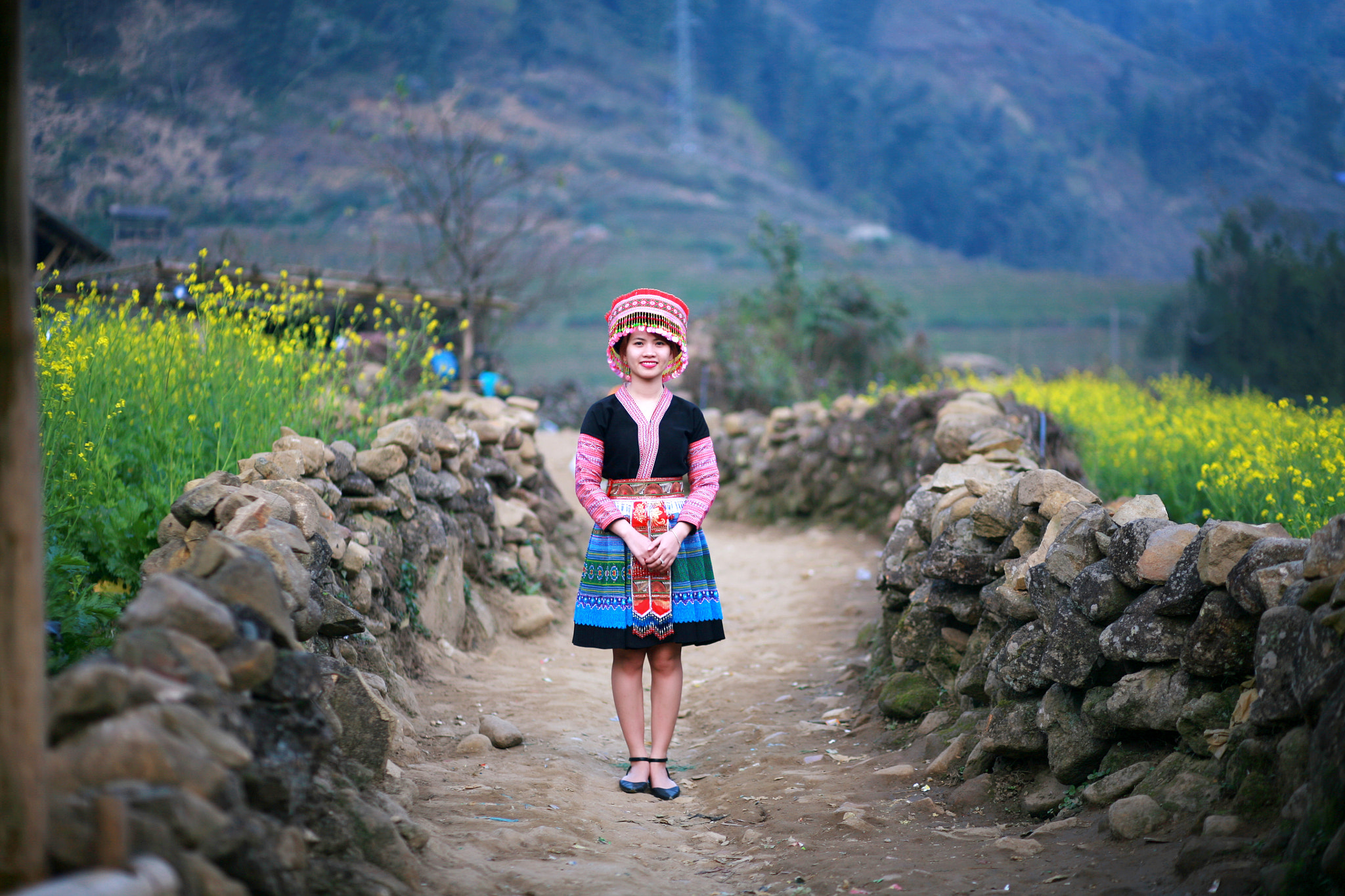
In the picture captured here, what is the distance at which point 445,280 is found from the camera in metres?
15.2

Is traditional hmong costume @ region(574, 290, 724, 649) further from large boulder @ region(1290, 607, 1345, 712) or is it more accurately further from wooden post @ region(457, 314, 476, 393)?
wooden post @ region(457, 314, 476, 393)

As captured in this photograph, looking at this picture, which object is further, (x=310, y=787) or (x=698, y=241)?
(x=698, y=241)

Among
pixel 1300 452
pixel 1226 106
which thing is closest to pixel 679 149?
pixel 1226 106

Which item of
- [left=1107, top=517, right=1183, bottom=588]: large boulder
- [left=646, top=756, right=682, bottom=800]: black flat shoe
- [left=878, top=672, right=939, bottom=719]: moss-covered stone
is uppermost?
[left=1107, top=517, right=1183, bottom=588]: large boulder

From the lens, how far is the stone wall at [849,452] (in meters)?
7.60

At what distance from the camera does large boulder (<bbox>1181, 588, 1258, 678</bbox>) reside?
2.77 metres

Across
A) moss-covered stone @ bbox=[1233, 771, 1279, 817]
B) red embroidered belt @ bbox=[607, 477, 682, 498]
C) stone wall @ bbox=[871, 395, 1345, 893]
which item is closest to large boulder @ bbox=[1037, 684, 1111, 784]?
stone wall @ bbox=[871, 395, 1345, 893]

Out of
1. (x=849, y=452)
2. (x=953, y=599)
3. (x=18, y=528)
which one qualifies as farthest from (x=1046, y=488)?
(x=849, y=452)

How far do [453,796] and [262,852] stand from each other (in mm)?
1418

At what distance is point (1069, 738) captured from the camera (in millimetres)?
3205

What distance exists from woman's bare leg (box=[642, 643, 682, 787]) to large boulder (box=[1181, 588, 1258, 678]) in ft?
5.94

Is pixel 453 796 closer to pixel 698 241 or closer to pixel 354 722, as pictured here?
pixel 354 722

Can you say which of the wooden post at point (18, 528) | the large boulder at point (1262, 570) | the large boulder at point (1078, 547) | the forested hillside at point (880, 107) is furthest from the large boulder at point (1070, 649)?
the forested hillside at point (880, 107)

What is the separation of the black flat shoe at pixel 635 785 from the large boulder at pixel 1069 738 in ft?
4.79
